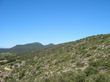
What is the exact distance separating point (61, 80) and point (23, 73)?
12.2m

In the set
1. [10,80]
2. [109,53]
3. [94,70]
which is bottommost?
[10,80]

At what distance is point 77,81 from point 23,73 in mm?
14143

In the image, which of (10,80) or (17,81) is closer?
(17,81)

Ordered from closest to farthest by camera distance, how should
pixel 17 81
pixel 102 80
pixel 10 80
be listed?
pixel 102 80 < pixel 17 81 < pixel 10 80

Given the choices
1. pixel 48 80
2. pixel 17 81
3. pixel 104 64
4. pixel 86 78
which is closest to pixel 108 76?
pixel 86 78

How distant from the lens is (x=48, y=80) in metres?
19.8

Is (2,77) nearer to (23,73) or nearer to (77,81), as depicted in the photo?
(23,73)

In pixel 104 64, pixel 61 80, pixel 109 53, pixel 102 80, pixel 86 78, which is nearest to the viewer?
pixel 102 80

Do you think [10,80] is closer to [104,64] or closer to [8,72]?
[8,72]

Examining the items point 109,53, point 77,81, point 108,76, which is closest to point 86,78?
point 77,81

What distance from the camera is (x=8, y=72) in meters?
31.8

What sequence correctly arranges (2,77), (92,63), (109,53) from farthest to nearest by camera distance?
(2,77), (109,53), (92,63)

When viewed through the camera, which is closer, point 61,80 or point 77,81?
point 77,81

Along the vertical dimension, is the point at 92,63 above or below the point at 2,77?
above
